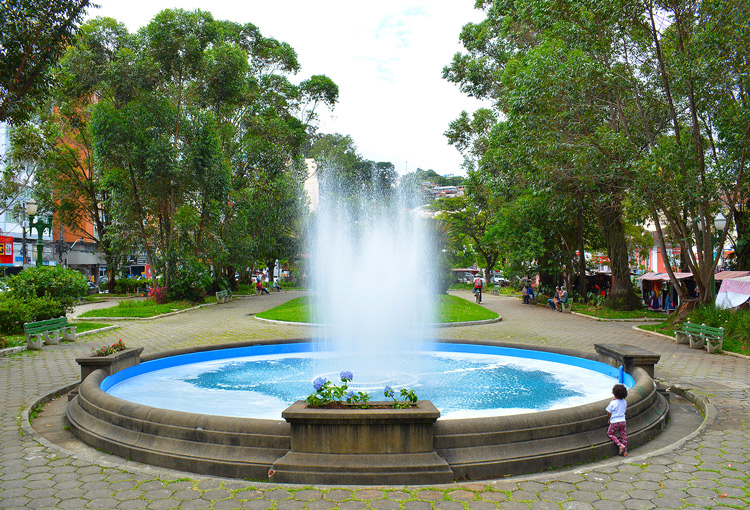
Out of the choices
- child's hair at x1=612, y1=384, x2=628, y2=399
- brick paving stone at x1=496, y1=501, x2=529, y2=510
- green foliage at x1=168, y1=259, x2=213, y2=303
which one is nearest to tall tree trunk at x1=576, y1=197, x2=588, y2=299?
green foliage at x1=168, y1=259, x2=213, y2=303

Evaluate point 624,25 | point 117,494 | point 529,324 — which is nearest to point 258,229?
point 529,324

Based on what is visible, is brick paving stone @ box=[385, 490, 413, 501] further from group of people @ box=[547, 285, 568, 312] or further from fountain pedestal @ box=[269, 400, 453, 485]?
group of people @ box=[547, 285, 568, 312]

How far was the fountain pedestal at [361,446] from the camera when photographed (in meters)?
5.16

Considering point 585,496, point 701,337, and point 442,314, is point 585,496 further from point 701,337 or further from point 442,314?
point 442,314

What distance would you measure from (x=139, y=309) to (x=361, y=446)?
70.5ft

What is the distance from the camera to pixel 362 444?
5328mm

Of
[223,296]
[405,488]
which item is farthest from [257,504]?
[223,296]

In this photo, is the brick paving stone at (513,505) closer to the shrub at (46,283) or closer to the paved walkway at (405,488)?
the paved walkway at (405,488)

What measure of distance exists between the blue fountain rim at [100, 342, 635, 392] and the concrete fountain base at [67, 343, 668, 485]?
4726mm

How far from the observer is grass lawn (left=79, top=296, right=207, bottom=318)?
22.4 metres

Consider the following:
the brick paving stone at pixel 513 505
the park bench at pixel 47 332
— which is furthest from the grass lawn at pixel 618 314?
the park bench at pixel 47 332

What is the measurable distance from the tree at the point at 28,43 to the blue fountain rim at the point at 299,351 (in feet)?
17.9

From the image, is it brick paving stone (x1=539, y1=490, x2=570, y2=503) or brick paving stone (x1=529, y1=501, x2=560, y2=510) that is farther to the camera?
brick paving stone (x1=539, y1=490, x2=570, y2=503)

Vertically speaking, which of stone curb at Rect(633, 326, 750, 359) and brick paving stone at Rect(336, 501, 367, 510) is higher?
brick paving stone at Rect(336, 501, 367, 510)
